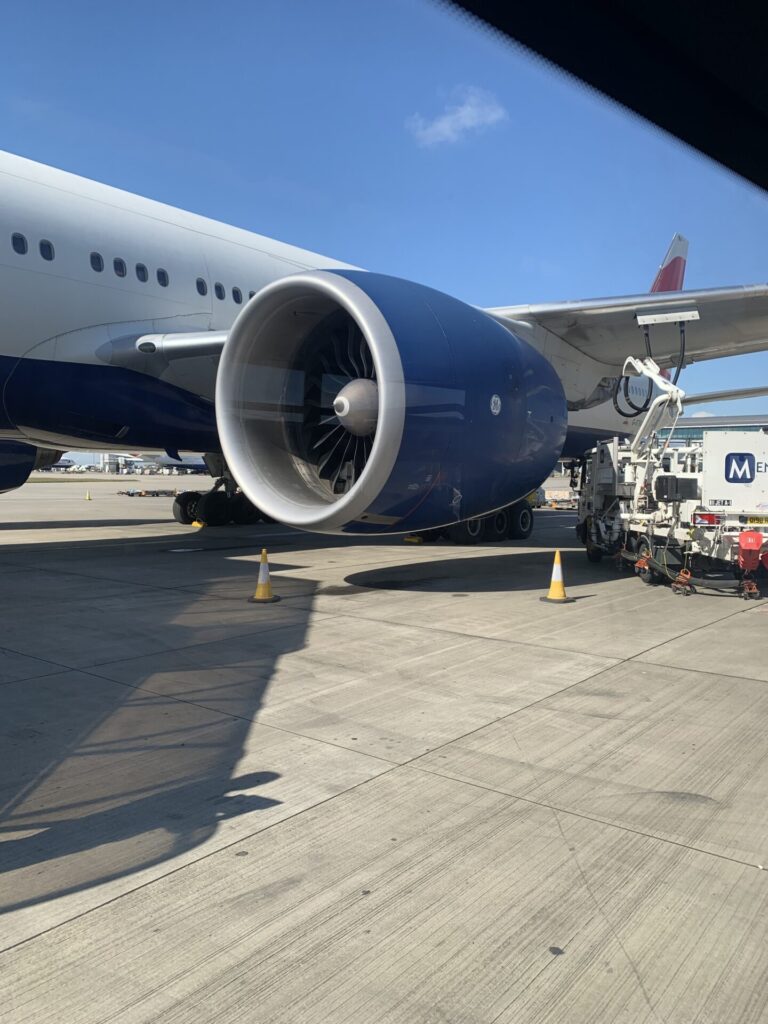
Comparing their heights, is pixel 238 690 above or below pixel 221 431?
below

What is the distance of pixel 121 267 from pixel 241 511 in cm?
686

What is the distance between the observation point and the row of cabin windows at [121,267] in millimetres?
9148

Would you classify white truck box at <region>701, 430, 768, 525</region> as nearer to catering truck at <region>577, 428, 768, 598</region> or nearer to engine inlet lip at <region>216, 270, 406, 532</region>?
catering truck at <region>577, 428, 768, 598</region>

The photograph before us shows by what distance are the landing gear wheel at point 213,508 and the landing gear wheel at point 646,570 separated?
872cm

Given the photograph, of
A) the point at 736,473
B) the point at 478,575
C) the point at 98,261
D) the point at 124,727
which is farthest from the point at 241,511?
the point at 124,727

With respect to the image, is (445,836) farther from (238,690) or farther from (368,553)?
(368,553)

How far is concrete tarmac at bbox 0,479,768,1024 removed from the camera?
2125 mm

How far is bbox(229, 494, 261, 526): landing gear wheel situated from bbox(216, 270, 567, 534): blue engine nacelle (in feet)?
24.9

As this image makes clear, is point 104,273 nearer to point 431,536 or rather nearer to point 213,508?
point 213,508

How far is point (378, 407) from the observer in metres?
7.29

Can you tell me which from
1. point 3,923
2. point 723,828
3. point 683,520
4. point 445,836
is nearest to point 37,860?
point 3,923

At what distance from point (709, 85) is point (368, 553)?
10.9 metres

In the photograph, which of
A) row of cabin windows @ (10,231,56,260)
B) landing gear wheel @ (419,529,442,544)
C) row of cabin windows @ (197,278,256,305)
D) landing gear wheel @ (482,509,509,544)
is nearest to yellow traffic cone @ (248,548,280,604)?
row of cabin windows @ (10,231,56,260)

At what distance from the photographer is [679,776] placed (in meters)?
3.56
